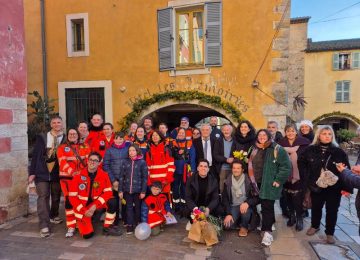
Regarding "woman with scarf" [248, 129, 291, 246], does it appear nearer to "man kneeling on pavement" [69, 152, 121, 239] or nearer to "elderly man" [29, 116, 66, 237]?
"man kneeling on pavement" [69, 152, 121, 239]

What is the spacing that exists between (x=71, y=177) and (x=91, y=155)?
0.44 metres

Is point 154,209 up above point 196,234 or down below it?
above

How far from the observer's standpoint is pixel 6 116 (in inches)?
179

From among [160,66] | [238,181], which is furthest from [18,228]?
[160,66]

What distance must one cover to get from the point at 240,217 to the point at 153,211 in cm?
126

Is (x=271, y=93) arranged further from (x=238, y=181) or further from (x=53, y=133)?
(x=53, y=133)

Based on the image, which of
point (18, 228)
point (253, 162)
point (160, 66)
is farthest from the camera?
point (160, 66)

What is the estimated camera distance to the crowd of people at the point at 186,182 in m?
3.78

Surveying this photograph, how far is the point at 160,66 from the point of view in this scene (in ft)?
26.5

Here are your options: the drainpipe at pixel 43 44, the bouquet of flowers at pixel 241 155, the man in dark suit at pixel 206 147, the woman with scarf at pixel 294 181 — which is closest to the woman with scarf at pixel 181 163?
the man in dark suit at pixel 206 147

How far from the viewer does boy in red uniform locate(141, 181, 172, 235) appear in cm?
414

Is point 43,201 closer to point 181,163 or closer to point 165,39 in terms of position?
point 181,163

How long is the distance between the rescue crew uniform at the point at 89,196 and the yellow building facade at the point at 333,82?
19.1 m

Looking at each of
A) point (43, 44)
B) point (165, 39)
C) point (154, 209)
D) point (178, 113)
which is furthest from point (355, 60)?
point (154, 209)
